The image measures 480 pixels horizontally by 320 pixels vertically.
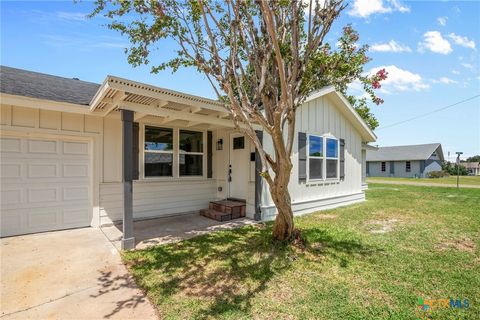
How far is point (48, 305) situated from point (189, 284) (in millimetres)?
1559

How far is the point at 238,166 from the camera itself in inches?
289

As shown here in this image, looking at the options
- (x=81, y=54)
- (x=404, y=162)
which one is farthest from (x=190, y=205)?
(x=404, y=162)

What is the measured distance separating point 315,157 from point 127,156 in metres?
6.08

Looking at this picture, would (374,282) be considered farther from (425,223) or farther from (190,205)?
(190,205)

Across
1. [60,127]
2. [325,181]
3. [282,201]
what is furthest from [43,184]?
[325,181]

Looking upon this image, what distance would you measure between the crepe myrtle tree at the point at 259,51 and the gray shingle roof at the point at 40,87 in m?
1.92

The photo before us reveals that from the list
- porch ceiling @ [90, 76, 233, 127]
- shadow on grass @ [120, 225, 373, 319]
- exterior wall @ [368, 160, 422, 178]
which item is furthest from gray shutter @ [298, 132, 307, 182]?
exterior wall @ [368, 160, 422, 178]

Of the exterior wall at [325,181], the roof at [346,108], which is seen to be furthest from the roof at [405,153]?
the exterior wall at [325,181]

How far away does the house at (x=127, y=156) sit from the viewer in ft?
15.9

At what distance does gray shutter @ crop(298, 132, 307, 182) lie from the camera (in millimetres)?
7668

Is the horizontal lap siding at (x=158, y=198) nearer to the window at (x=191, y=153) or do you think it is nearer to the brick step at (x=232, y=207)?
the window at (x=191, y=153)

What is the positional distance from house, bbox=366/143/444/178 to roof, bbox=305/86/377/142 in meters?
26.0

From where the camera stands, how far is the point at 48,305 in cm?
272

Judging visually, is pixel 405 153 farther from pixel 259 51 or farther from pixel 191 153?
pixel 259 51
